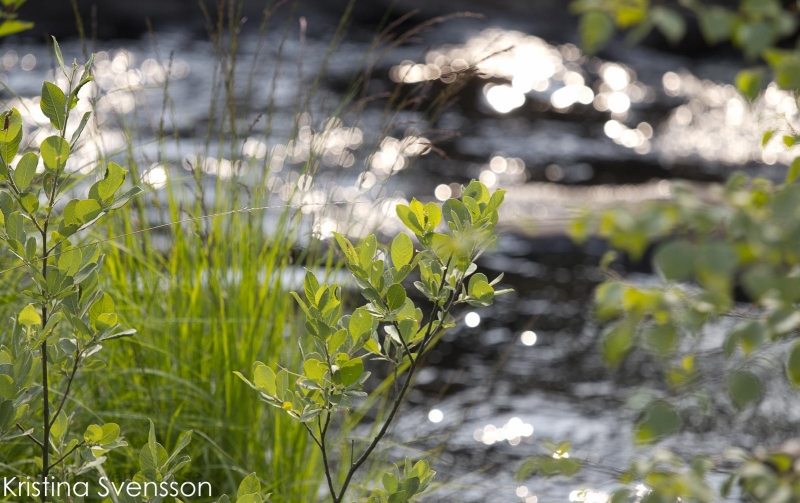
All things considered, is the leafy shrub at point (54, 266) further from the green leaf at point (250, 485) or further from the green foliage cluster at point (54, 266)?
the green leaf at point (250, 485)

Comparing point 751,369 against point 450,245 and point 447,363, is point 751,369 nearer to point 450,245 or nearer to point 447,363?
point 450,245

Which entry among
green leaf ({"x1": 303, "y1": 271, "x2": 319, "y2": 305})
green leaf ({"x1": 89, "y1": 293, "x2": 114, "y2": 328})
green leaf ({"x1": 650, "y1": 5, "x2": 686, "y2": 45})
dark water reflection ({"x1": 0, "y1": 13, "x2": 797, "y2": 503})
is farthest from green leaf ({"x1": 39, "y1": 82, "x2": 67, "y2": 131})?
green leaf ({"x1": 650, "y1": 5, "x2": 686, "y2": 45})

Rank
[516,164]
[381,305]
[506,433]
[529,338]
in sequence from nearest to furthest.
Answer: [381,305], [506,433], [529,338], [516,164]

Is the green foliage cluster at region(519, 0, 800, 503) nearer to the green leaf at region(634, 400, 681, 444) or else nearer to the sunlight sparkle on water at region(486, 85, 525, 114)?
the green leaf at region(634, 400, 681, 444)

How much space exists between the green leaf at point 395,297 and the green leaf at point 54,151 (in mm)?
466

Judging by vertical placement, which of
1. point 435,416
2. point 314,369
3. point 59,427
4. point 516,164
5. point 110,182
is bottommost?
point 516,164

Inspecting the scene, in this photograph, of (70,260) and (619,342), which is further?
(70,260)

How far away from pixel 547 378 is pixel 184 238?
1.86 metres

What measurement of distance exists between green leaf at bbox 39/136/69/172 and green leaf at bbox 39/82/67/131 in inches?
0.7

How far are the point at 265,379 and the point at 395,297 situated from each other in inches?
8.4

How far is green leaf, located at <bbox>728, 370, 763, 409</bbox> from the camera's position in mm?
751

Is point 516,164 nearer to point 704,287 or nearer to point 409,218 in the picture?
point 409,218

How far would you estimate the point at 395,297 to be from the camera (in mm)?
1100

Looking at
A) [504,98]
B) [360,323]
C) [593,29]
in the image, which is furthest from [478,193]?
[504,98]
